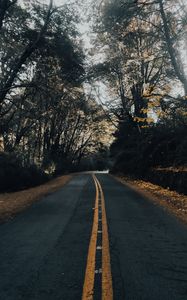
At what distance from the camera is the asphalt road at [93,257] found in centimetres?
525

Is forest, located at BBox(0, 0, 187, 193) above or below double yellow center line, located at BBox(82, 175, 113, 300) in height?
above

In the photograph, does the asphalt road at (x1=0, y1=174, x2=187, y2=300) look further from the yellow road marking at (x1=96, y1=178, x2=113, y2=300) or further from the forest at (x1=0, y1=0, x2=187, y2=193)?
the forest at (x1=0, y1=0, x2=187, y2=193)

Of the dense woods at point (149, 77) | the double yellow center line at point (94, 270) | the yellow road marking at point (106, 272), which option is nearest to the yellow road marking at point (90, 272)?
the double yellow center line at point (94, 270)

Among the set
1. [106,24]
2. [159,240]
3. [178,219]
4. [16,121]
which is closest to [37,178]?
[16,121]

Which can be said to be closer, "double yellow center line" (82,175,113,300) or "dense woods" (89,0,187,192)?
"double yellow center line" (82,175,113,300)

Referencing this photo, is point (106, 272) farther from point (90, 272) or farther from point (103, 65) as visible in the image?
point (103, 65)

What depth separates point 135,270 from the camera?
6180 millimetres

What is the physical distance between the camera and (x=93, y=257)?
23.0ft

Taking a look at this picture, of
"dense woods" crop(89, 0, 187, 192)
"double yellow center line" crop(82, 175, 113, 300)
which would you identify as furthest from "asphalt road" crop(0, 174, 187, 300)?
"dense woods" crop(89, 0, 187, 192)

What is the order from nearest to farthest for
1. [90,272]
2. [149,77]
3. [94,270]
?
[90,272] → [94,270] → [149,77]

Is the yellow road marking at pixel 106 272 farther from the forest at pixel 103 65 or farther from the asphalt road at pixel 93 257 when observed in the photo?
the forest at pixel 103 65

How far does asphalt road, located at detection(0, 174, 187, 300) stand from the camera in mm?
5250

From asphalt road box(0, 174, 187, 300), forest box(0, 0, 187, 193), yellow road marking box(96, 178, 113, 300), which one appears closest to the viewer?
yellow road marking box(96, 178, 113, 300)

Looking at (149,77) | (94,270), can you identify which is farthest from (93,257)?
(149,77)
